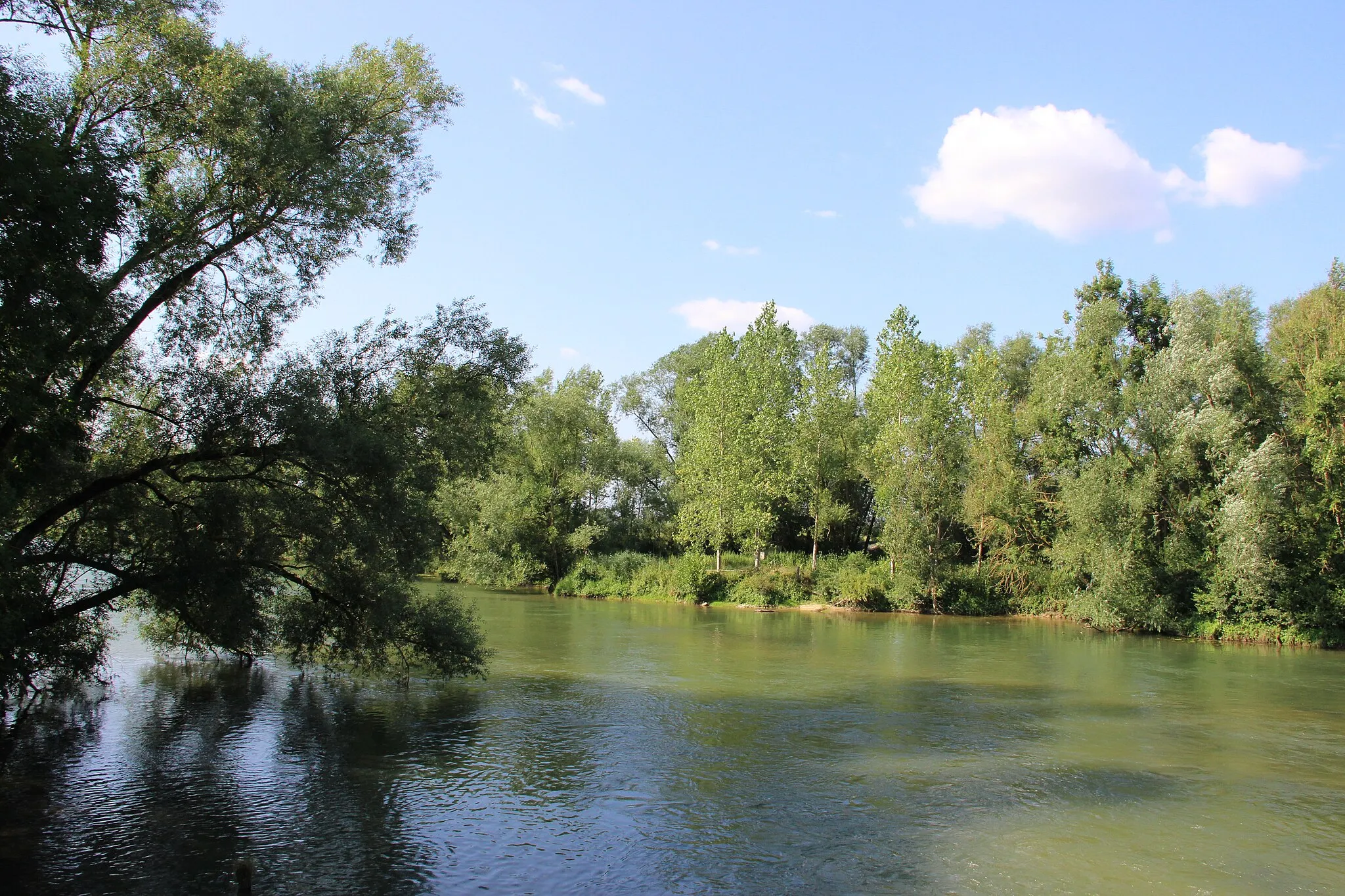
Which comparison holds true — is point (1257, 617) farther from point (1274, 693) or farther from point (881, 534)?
point (881, 534)

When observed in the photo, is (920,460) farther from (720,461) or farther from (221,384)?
(221,384)

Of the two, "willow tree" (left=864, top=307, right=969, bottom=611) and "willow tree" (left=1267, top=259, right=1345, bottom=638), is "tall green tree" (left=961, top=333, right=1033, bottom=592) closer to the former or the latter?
"willow tree" (left=864, top=307, right=969, bottom=611)

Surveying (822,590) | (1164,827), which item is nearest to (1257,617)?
(822,590)

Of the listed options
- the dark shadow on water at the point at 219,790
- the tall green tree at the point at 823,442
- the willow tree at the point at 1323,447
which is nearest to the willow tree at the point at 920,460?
the tall green tree at the point at 823,442

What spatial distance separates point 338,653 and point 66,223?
36.8 feet

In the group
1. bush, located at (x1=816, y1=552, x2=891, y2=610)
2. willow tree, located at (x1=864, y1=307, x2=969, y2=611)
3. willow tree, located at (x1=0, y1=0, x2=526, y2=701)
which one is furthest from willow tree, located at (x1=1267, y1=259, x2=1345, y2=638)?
willow tree, located at (x1=0, y1=0, x2=526, y2=701)

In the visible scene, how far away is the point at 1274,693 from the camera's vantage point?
24125mm

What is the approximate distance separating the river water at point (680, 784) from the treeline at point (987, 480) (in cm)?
637

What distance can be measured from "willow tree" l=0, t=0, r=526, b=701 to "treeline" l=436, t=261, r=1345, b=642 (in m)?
2.64

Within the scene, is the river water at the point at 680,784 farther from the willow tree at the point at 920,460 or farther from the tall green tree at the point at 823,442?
the tall green tree at the point at 823,442

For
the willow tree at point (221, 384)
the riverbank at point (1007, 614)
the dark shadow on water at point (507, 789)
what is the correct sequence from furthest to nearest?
the riverbank at point (1007, 614) < the willow tree at point (221, 384) < the dark shadow on water at point (507, 789)

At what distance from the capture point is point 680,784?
48.9 feet

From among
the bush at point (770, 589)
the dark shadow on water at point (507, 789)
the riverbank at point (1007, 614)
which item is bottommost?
the dark shadow on water at point (507, 789)

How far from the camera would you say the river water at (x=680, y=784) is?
11.2 m
